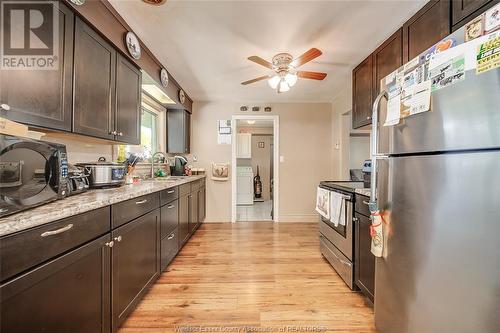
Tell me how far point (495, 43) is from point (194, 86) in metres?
3.22

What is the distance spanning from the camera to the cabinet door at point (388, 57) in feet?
5.83

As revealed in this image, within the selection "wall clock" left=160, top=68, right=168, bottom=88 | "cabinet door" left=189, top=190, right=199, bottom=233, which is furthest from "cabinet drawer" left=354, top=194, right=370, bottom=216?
"wall clock" left=160, top=68, right=168, bottom=88

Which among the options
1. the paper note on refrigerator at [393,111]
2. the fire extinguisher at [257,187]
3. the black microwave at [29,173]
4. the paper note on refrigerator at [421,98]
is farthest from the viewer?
the fire extinguisher at [257,187]

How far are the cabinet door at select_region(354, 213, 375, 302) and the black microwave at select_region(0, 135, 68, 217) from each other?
1.98 metres

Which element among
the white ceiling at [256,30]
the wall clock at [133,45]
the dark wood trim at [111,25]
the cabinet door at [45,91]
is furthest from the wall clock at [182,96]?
the cabinet door at [45,91]

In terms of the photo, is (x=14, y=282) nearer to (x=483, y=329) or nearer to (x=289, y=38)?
(x=483, y=329)

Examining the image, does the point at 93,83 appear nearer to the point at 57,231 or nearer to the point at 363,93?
the point at 57,231

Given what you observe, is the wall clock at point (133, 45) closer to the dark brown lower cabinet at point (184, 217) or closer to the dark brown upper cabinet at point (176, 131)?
the dark brown lower cabinet at point (184, 217)

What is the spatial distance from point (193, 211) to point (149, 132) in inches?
55.8

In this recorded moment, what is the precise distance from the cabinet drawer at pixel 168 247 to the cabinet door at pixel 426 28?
270cm

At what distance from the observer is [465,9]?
3.96 ft

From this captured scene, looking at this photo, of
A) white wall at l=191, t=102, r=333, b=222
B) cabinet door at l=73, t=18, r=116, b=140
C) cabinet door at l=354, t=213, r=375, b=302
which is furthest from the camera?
white wall at l=191, t=102, r=333, b=222

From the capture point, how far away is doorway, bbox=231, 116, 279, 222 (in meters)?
5.16

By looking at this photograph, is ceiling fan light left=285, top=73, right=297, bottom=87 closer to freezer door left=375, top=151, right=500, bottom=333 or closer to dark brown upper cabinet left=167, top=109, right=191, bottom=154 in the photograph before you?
freezer door left=375, top=151, right=500, bottom=333
